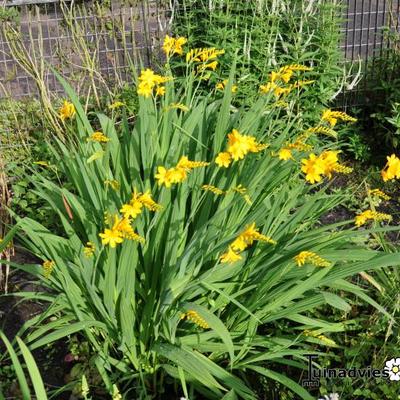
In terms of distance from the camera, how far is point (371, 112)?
5047mm

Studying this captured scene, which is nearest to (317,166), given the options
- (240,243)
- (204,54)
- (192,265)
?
(240,243)

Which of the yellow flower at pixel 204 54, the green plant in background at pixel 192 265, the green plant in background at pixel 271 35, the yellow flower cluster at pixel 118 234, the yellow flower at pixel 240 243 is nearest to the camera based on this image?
the yellow flower cluster at pixel 118 234

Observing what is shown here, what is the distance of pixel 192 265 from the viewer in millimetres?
2381

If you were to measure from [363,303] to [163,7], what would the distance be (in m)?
2.84

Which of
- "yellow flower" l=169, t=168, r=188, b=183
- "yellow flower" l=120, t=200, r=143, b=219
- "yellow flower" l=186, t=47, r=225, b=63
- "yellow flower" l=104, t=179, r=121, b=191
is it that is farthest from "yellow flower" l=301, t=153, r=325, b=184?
"yellow flower" l=186, t=47, r=225, b=63

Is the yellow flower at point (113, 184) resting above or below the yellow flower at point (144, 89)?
below

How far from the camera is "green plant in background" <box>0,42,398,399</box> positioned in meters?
2.29

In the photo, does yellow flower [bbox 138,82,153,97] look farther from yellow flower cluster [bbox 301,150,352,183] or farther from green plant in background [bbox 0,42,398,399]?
yellow flower cluster [bbox 301,150,352,183]

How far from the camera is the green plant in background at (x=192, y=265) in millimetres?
2287

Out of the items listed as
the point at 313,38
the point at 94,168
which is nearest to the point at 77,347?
the point at 94,168

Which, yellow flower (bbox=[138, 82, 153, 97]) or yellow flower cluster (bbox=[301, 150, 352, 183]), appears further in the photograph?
yellow flower (bbox=[138, 82, 153, 97])

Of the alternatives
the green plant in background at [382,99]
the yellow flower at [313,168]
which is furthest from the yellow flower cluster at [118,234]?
the green plant in background at [382,99]

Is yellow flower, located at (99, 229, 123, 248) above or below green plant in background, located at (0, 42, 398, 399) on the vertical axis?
above

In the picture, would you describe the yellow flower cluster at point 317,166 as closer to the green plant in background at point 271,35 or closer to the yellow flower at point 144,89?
the yellow flower at point 144,89
